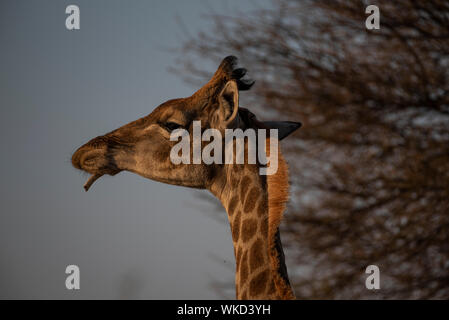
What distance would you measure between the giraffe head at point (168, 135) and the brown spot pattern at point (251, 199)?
265 mm

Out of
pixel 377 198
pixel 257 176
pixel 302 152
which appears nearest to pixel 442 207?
pixel 377 198

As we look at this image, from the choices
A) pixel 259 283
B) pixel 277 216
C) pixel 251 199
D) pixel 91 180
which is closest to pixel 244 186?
pixel 251 199

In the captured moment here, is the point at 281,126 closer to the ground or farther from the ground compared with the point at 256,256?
farther from the ground

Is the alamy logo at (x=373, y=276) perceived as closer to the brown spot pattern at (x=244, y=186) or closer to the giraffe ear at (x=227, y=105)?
the brown spot pattern at (x=244, y=186)

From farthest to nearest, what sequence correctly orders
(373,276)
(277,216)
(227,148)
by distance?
(373,276)
(227,148)
(277,216)

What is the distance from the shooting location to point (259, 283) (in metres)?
2.34

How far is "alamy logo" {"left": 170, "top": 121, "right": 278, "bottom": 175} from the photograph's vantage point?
2.51m

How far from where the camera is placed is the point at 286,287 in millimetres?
2219

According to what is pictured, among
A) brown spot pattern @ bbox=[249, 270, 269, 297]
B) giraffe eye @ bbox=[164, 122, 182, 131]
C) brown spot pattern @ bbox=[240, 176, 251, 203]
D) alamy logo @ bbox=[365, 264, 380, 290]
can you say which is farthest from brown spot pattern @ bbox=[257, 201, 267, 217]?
alamy logo @ bbox=[365, 264, 380, 290]

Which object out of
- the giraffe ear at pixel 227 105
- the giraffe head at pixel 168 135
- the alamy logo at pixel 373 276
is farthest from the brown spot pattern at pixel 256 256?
the alamy logo at pixel 373 276

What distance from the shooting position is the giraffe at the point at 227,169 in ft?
7.72

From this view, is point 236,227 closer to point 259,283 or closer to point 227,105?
point 259,283

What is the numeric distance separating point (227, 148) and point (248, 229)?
42 cm

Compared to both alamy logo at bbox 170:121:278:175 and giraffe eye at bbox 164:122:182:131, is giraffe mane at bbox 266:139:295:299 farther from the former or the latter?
giraffe eye at bbox 164:122:182:131
